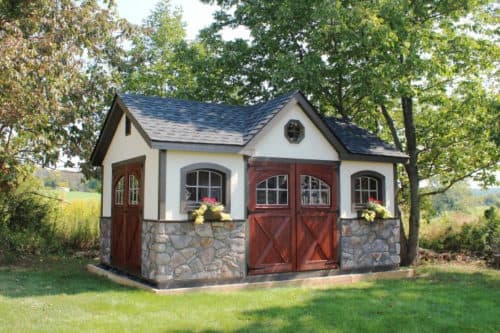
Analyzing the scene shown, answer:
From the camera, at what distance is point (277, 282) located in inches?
395

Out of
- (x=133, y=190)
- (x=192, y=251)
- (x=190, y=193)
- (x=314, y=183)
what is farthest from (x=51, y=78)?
(x=314, y=183)

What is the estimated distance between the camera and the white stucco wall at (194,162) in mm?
9258

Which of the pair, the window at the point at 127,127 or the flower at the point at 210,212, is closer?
the flower at the point at 210,212

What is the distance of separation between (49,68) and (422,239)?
12.7 meters

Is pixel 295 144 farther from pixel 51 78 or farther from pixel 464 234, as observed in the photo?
pixel 464 234

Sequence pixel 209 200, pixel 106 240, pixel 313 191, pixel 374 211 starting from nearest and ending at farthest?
pixel 209 200 → pixel 313 191 → pixel 374 211 → pixel 106 240

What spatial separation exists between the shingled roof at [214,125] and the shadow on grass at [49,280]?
304 cm

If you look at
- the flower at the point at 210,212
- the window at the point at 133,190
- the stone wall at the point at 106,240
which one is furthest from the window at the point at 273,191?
the stone wall at the point at 106,240

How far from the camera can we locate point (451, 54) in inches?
497

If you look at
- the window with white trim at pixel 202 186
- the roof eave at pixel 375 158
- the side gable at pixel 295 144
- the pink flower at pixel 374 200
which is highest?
the side gable at pixel 295 144

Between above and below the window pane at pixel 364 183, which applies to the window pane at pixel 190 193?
below

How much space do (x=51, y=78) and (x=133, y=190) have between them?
404 centimetres

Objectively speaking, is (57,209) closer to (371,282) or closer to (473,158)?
(371,282)

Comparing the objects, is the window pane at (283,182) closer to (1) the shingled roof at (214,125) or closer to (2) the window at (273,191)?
(2) the window at (273,191)
